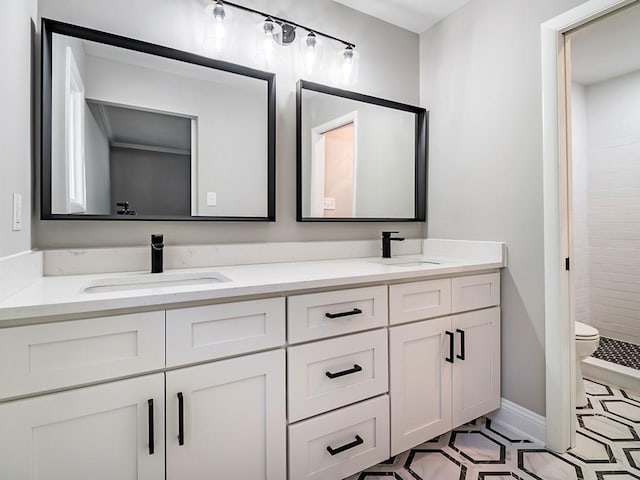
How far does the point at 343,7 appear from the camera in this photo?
78.4 inches

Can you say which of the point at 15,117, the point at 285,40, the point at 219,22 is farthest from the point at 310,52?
the point at 15,117

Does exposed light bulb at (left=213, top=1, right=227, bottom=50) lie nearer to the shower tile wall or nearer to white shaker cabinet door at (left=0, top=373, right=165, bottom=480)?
white shaker cabinet door at (left=0, top=373, right=165, bottom=480)

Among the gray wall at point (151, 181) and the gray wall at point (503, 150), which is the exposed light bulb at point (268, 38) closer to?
the gray wall at point (151, 181)

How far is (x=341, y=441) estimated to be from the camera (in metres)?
1.30

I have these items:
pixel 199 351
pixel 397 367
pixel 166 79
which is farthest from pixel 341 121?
pixel 199 351

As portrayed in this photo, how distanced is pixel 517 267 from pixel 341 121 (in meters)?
1.20

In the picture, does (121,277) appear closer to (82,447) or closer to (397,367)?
(82,447)

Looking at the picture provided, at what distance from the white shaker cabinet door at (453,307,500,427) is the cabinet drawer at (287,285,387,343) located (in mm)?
475

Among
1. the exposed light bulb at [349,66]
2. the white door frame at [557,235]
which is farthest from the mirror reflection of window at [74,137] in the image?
the white door frame at [557,235]

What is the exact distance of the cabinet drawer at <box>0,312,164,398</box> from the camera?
2.71 ft

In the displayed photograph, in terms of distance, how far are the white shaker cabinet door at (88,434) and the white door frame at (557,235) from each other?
163cm

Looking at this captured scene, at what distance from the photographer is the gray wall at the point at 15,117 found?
988 millimetres

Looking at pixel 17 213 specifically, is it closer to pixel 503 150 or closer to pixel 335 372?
pixel 335 372

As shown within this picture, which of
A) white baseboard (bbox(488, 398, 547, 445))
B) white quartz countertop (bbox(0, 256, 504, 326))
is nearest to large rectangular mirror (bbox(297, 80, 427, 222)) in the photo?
white quartz countertop (bbox(0, 256, 504, 326))
